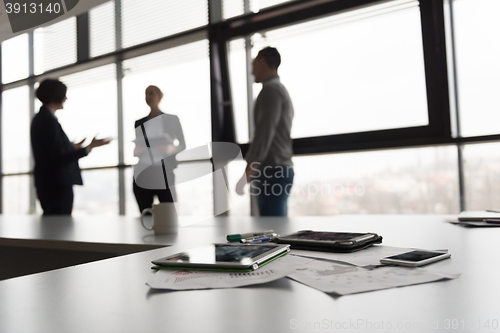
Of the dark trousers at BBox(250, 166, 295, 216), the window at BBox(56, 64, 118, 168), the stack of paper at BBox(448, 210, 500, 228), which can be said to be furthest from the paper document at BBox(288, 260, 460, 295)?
the window at BBox(56, 64, 118, 168)

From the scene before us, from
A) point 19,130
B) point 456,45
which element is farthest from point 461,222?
point 19,130

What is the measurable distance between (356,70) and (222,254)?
277 cm

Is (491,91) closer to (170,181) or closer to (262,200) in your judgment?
(262,200)

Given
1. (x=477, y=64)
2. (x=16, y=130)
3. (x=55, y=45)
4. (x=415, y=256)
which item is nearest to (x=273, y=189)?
(x=477, y=64)

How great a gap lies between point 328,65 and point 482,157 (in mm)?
1286

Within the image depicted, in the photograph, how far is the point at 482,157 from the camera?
279 centimetres

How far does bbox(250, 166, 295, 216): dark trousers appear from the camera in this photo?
8.27ft

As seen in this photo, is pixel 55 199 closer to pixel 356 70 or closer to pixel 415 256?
pixel 356 70

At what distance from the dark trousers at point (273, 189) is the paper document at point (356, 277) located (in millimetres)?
1892


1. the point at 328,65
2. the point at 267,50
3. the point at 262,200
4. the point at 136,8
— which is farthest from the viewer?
the point at 136,8

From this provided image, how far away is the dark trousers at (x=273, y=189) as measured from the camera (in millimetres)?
2521

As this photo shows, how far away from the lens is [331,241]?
743mm

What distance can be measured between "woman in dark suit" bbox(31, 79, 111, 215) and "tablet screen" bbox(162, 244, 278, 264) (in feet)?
7.08

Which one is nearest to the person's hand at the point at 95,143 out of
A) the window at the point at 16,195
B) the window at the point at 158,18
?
the window at the point at 158,18
